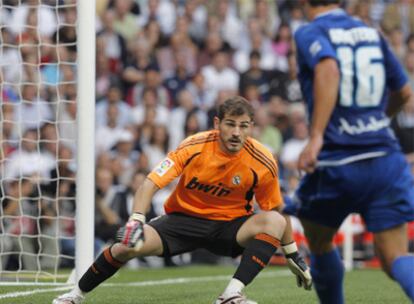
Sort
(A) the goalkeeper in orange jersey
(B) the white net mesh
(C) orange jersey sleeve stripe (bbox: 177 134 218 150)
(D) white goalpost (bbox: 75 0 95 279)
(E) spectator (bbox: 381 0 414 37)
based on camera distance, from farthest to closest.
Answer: (E) spectator (bbox: 381 0 414 37)
(B) the white net mesh
(D) white goalpost (bbox: 75 0 95 279)
(C) orange jersey sleeve stripe (bbox: 177 134 218 150)
(A) the goalkeeper in orange jersey

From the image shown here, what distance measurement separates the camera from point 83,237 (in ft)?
29.7

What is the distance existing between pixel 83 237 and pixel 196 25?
8.95 m

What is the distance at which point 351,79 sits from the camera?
5730 mm

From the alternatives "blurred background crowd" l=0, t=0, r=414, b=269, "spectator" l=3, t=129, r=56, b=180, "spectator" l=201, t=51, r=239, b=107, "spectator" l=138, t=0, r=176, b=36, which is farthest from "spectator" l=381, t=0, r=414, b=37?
"spectator" l=3, t=129, r=56, b=180

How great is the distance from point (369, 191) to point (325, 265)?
0.63m

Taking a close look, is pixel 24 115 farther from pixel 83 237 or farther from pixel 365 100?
pixel 365 100

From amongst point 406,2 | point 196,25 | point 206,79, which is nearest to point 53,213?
point 206,79

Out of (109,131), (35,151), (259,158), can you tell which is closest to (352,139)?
(259,158)

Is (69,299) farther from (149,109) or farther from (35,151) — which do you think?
(149,109)

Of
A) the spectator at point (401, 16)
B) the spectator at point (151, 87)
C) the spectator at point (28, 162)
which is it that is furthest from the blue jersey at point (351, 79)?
the spectator at point (401, 16)

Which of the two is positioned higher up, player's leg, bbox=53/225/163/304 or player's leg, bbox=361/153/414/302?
player's leg, bbox=361/153/414/302

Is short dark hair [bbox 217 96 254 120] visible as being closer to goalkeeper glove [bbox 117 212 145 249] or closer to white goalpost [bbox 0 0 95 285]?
goalkeeper glove [bbox 117 212 145 249]

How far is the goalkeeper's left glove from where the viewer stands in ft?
25.6

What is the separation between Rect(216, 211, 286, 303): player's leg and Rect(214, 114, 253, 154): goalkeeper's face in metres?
0.58
